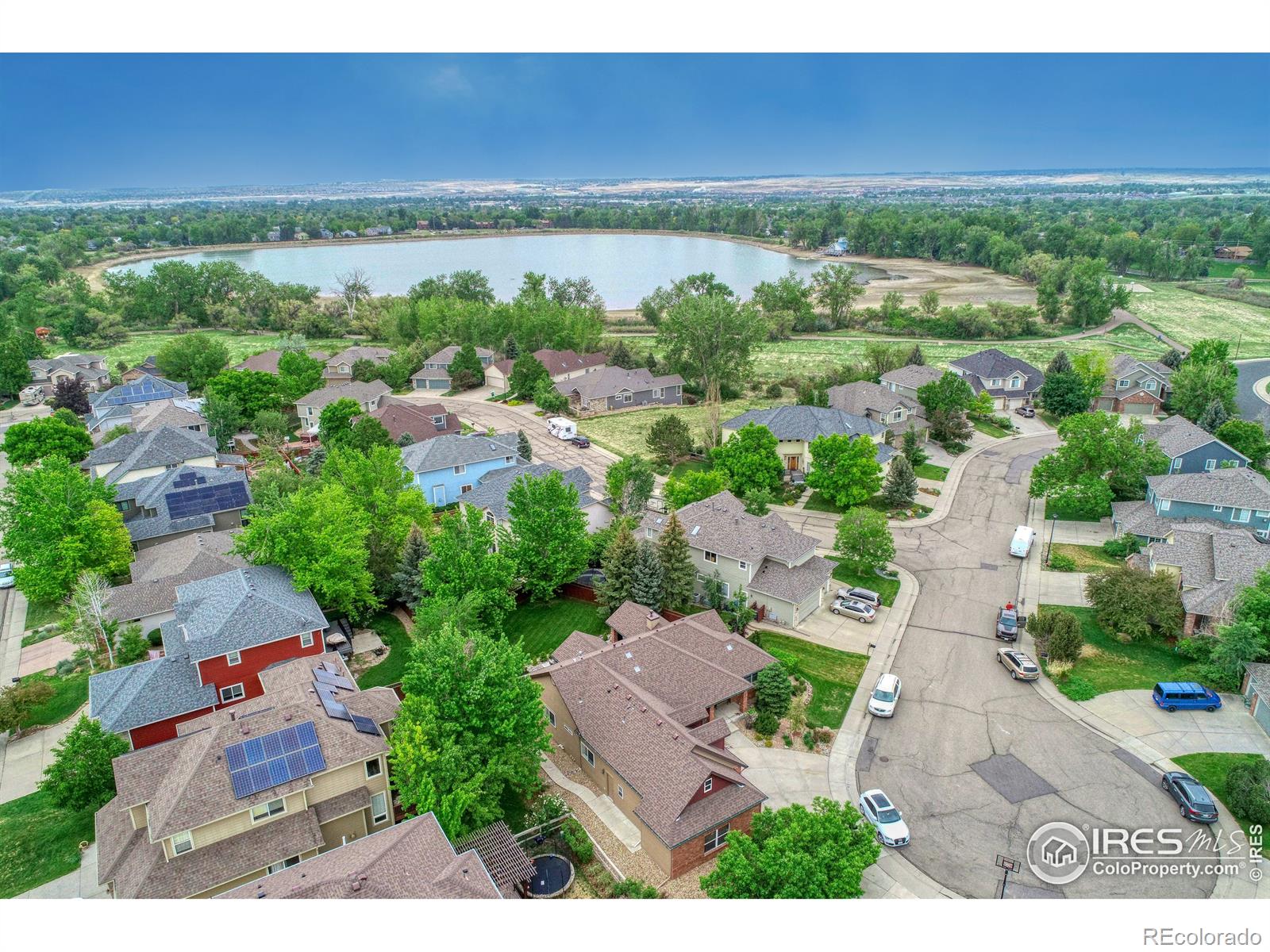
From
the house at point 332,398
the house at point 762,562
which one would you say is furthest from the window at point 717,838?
the house at point 332,398

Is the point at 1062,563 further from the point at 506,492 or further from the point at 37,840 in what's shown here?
the point at 37,840

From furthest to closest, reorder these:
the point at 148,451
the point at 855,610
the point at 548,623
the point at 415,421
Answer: the point at 415,421
the point at 148,451
the point at 548,623
the point at 855,610

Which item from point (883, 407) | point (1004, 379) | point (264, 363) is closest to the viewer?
point (883, 407)

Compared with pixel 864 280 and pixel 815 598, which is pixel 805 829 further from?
pixel 864 280

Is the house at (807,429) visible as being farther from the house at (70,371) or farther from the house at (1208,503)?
the house at (70,371)

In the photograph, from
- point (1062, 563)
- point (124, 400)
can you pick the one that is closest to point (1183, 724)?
point (1062, 563)

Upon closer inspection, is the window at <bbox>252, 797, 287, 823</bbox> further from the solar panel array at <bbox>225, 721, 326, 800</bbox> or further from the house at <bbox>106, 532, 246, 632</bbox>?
the house at <bbox>106, 532, 246, 632</bbox>

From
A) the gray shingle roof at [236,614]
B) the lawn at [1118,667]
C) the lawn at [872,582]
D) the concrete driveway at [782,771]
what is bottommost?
the lawn at [872,582]
